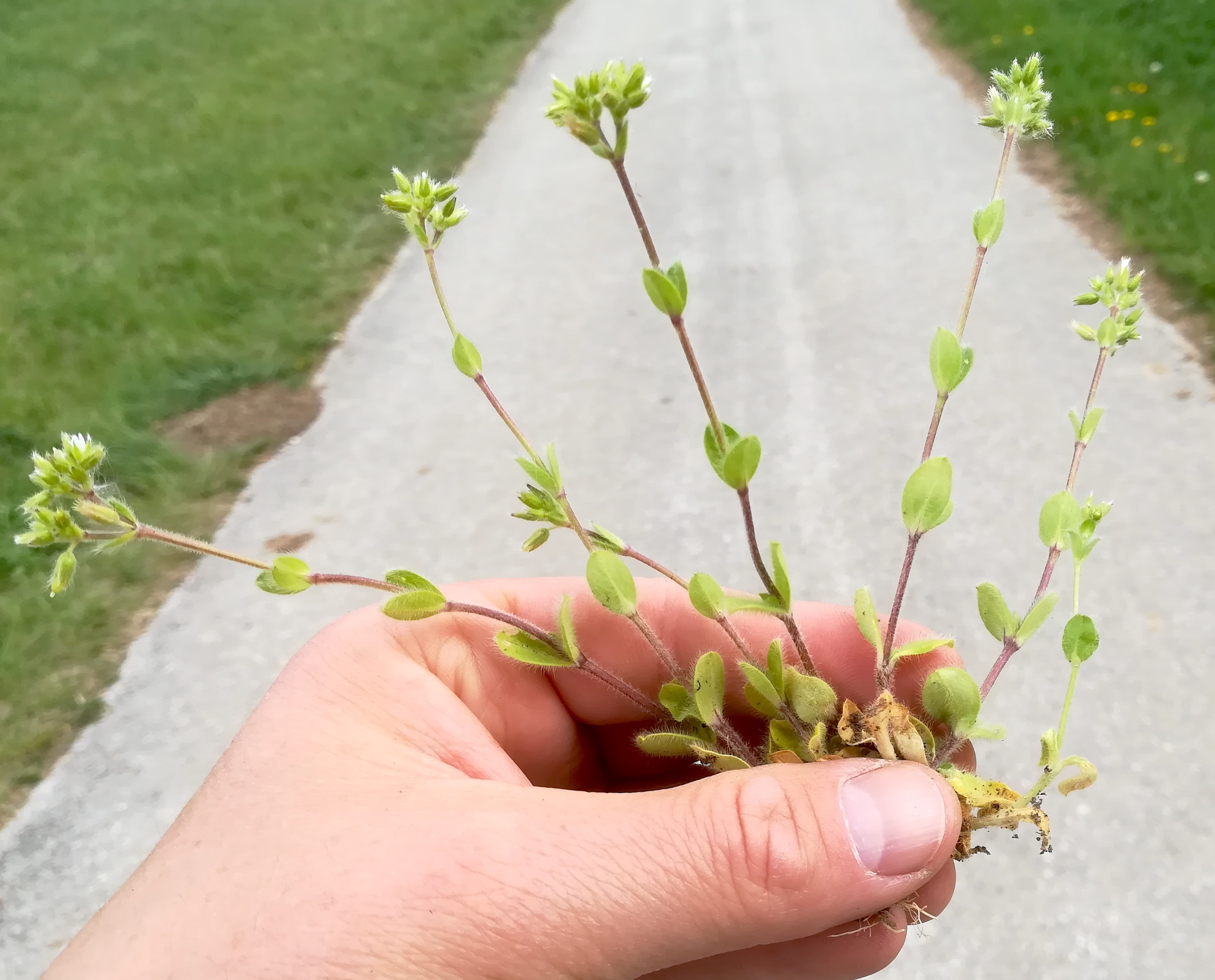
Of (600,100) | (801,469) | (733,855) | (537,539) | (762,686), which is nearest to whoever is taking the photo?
(600,100)

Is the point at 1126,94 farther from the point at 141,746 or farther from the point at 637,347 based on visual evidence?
the point at 141,746

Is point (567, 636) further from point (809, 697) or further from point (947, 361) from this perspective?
point (947, 361)

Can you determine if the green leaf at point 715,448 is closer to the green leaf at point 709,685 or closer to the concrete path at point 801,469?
the green leaf at point 709,685

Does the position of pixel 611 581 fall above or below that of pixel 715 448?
below

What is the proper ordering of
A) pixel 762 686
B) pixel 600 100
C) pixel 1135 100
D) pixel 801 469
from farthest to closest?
pixel 1135 100 → pixel 801 469 → pixel 762 686 → pixel 600 100

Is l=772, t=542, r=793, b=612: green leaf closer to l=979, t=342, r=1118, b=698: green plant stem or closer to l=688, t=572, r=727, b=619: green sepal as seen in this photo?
l=688, t=572, r=727, b=619: green sepal

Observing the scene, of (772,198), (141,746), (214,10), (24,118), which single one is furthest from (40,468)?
(214,10)

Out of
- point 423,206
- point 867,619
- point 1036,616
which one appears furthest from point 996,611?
point 423,206
